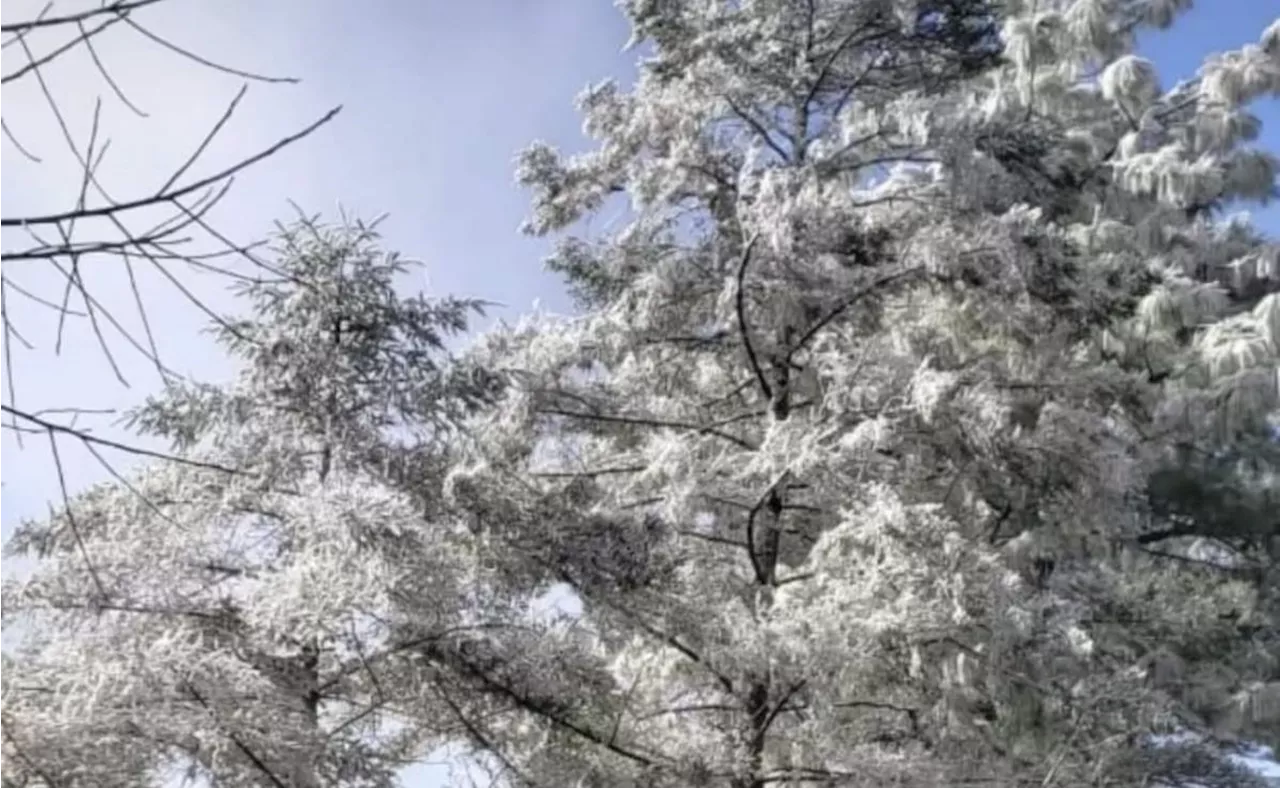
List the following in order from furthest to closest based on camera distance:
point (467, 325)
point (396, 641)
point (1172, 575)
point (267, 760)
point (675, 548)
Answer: point (1172, 575) → point (675, 548) → point (467, 325) → point (396, 641) → point (267, 760)

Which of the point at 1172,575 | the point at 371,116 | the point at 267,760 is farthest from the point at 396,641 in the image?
the point at 1172,575

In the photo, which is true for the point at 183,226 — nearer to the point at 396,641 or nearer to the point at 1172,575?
the point at 396,641

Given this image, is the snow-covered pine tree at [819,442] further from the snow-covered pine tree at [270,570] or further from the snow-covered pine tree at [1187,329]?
the snow-covered pine tree at [270,570]

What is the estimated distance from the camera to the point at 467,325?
21.3 feet

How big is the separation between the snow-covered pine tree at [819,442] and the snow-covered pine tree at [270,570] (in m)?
0.48

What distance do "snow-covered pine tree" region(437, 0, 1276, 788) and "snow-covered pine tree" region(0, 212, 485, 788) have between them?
0.48 m

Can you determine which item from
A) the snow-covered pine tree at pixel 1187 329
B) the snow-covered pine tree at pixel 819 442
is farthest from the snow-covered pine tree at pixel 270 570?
the snow-covered pine tree at pixel 1187 329

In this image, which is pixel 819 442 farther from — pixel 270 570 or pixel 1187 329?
pixel 1187 329

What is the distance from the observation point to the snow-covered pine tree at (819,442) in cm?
652

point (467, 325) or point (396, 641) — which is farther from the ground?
point (467, 325)

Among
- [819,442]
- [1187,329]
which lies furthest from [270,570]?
[1187,329]

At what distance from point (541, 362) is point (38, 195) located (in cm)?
624

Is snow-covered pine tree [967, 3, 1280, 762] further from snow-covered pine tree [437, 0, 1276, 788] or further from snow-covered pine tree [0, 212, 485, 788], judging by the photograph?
snow-covered pine tree [0, 212, 485, 788]

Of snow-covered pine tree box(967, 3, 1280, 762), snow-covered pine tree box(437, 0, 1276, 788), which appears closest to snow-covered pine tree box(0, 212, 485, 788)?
snow-covered pine tree box(437, 0, 1276, 788)
